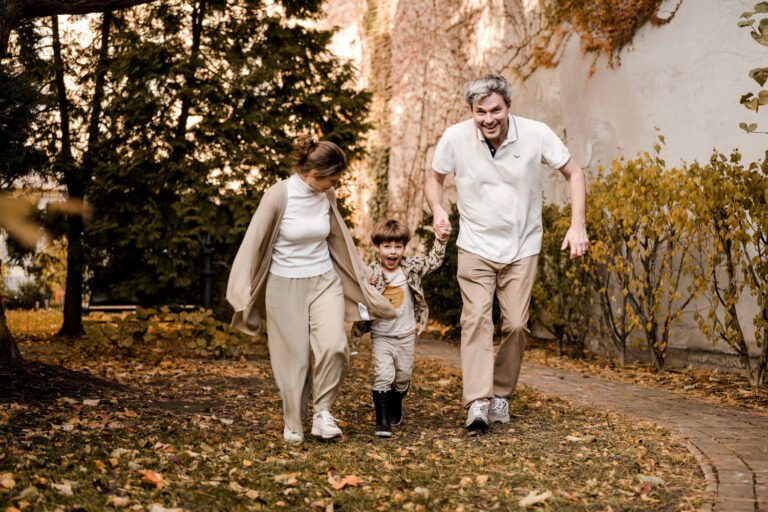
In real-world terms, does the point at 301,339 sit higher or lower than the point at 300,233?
lower

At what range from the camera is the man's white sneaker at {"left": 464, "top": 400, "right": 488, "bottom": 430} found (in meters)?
4.32

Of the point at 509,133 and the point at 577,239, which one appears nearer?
the point at 577,239

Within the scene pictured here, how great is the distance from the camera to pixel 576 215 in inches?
174

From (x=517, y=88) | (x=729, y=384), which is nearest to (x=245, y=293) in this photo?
(x=729, y=384)

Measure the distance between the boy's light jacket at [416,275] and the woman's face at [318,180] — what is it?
0.65m

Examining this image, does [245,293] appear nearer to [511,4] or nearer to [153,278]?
[153,278]

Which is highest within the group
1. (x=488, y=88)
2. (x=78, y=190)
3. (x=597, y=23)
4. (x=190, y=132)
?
(x=597, y=23)

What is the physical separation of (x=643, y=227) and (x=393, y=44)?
9.27 m

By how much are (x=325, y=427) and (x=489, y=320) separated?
1.12 m

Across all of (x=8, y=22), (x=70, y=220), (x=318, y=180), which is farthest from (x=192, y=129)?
(x=318, y=180)

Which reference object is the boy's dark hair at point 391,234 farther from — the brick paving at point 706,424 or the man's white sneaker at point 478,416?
the brick paving at point 706,424

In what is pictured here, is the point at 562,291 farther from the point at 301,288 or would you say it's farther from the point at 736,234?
the point at 301,288

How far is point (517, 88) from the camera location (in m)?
11.1

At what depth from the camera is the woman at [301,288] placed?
4156 mm
